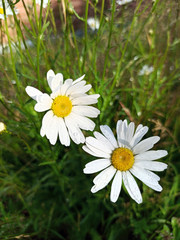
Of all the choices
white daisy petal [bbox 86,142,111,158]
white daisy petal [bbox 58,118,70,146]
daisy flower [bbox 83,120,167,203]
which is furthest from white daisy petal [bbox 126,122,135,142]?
white daisy petal [bbox 58,118,70,146]

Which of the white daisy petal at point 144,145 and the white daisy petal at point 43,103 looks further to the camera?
the white daisy petal at point 144,145

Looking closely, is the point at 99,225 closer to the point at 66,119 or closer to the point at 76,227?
the point at 76,227

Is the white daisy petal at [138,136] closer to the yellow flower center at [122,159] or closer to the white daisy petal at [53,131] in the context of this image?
the yellow flower center at [122,159]

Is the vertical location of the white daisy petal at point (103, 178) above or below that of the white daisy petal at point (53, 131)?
below

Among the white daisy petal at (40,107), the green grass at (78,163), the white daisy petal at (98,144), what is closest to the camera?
the white daisy petal at (40,107)

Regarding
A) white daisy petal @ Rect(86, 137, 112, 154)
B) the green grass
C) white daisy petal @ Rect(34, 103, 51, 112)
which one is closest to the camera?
white daisy petal @ Rect(34, 103, 51, 112)

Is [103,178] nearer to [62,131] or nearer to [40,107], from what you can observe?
[62,131]

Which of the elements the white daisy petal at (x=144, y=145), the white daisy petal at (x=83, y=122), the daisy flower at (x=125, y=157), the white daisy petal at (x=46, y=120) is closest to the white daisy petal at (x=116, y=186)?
the daisy flower at (x=125, y=157)

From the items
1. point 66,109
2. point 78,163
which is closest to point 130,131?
point 66,109

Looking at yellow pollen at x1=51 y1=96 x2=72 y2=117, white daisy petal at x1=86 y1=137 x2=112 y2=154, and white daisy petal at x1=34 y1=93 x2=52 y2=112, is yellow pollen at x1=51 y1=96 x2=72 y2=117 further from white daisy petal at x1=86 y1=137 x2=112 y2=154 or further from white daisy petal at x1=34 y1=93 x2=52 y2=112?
white daisy petal at x1=86 y1=137 x2=112 y2=154
